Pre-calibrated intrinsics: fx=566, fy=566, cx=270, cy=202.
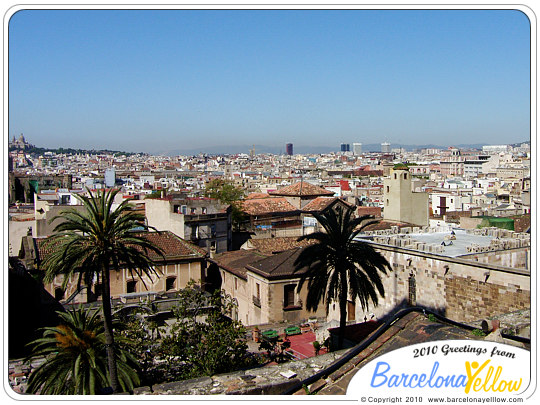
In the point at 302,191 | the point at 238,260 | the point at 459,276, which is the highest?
the point at 302,191

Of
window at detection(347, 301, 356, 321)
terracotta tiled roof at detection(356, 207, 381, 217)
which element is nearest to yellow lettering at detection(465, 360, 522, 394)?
window at detection(347, 301, 356, 321)

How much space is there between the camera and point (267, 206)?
4541cm

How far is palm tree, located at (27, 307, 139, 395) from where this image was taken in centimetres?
1040

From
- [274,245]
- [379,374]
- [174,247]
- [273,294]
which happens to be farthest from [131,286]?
[379,374]

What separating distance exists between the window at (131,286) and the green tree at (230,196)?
57.6 feet

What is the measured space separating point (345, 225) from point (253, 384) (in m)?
6.34

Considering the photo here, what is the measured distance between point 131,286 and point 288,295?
25.0ft

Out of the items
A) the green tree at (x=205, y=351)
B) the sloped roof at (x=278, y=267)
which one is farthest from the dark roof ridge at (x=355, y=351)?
the sloped roof at (x=278, y=267)

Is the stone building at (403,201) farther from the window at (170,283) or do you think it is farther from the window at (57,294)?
the window at (57,294)

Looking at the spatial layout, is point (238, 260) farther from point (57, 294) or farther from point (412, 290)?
point (412, 290)

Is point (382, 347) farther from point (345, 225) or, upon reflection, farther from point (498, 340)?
point (345, 225)

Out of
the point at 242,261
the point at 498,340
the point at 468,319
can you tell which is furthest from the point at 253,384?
the point at 242,261

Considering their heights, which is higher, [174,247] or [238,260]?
[174,247]

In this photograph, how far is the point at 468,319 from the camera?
16125mm
